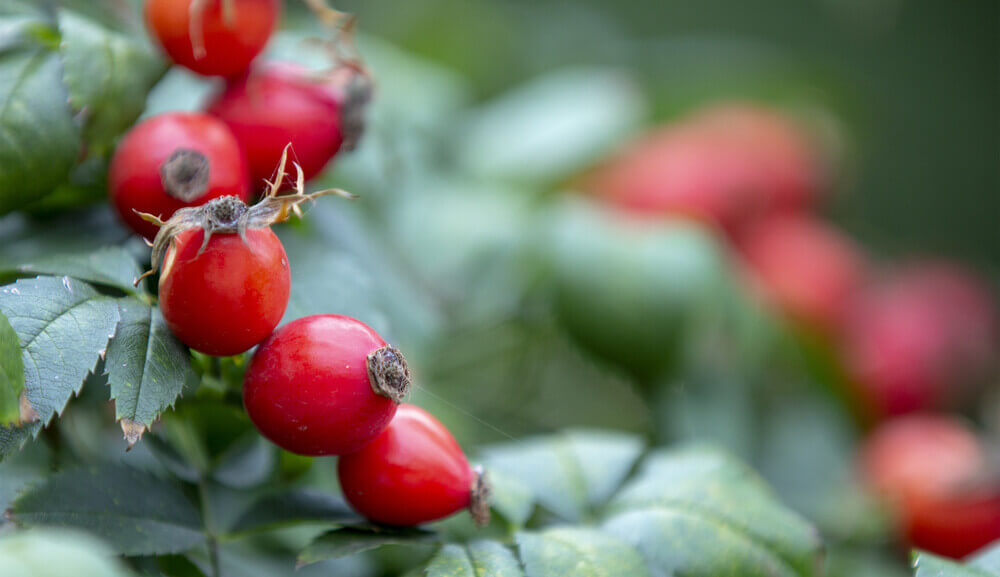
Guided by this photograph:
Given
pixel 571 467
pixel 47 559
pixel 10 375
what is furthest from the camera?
pixel 571 467

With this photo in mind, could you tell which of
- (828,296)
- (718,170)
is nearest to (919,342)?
(828,296)

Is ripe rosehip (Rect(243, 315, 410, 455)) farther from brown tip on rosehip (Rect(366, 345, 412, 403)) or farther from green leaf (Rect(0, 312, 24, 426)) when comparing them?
green leaf (Rect(0, 312, 24, 426))

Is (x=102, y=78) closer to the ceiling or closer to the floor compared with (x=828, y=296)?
closer to the floor

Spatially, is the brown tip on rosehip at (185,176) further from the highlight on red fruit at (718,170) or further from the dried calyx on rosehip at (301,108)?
the highlight on red fruit at (718,170)

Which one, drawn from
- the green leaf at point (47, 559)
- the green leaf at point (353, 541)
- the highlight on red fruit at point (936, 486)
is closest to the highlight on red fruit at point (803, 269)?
the highlight on red fruit at point (936, 486)

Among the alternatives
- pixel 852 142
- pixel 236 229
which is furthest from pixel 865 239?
pixel 236 229

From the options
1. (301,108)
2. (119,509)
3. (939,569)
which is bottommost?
(119,509)

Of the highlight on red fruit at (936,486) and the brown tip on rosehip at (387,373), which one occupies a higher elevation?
the highlight on red fruit at (936,486)

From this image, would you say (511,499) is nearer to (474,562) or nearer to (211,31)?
(474,562)
